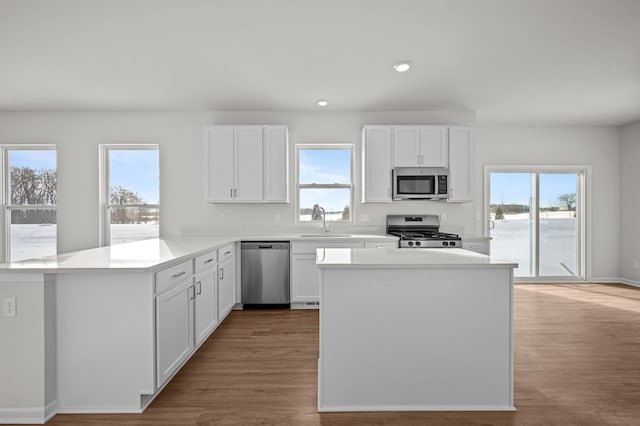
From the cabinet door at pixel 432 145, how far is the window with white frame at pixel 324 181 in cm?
106

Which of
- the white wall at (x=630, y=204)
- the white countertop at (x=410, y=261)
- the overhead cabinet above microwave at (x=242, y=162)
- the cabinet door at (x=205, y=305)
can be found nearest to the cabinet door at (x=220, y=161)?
the overhead cabinet above microwave at (x=242, y=162)

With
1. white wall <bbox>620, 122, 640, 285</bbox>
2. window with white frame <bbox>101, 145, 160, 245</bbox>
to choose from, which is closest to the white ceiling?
window with white frame <bbox>101, 145, 160, 245</bbox>

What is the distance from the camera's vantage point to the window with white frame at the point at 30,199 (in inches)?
190

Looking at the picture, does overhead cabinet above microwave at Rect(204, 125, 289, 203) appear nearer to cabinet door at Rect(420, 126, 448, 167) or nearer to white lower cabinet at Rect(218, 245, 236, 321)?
white lower cabinet at Rect(218, 245, 236, 321)

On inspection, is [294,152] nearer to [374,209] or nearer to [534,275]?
[374,209]

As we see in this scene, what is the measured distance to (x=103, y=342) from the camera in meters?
2.04

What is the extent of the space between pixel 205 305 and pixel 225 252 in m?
0.77

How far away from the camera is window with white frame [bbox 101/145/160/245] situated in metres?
4.85

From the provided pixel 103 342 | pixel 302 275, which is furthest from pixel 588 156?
pixel 103 342

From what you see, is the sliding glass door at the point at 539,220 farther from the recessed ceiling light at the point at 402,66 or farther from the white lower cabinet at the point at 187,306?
the white lower cabinet at the point at 187,306

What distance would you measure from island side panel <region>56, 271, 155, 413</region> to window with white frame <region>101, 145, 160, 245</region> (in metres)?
2.97

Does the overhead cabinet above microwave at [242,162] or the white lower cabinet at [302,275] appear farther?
the overhead cabinet above microwave at [242,162]

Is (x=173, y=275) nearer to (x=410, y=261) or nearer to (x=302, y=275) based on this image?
(x=410, y=261)

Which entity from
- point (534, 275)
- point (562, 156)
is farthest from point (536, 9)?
point (534, 275)
